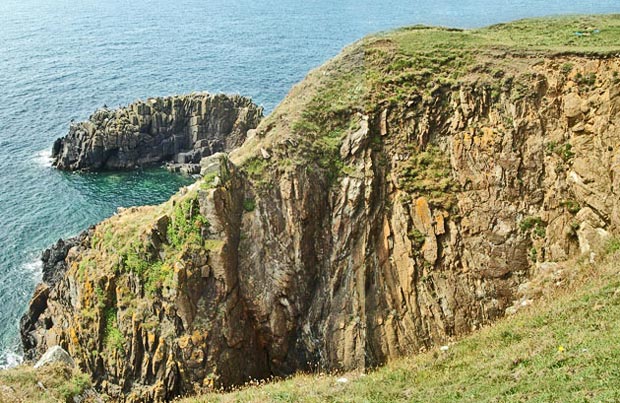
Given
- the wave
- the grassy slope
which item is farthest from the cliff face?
the grassy slope

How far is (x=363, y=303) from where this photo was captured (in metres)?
28.2

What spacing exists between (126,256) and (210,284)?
17.3 feet

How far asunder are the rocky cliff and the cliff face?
167ft

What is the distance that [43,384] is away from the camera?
17984 mm

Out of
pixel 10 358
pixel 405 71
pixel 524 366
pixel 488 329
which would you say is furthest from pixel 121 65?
pixel 524 366

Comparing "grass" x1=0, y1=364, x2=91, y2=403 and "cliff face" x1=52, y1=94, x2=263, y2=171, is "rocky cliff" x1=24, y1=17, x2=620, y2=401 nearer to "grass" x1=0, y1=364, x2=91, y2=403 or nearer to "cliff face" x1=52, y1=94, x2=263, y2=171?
"grass" x1=0, y1=364, x2=91, y2=403

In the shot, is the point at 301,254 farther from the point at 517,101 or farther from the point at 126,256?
the point at 517,101

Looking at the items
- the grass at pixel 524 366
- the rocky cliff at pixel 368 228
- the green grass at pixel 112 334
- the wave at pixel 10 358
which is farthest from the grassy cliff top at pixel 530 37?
the wave at pixel 10 358

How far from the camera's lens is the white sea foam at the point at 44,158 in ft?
259

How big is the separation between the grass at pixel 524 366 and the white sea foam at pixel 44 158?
226ft

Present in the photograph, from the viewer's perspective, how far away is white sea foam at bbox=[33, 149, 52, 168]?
7881 cm

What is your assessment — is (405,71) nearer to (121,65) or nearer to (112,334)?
(112,334)

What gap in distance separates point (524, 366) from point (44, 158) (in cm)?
7990

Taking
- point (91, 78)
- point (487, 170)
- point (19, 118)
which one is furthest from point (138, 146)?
point (487, 170)
